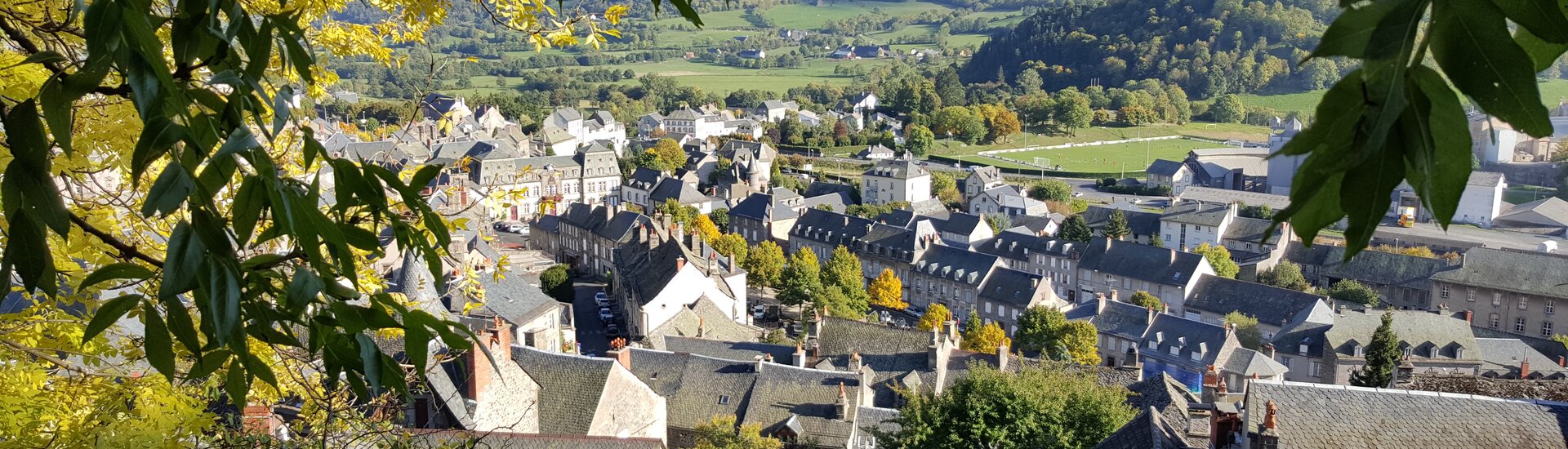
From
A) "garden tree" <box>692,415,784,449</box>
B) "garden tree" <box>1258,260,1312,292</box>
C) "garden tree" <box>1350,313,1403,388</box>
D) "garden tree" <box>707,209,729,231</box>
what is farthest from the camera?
"garden tree" <box>707,209,729,231</box>

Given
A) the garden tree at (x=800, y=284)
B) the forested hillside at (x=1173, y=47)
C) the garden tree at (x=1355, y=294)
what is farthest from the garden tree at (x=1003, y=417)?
the forested hillside at (x=1173, y=47)

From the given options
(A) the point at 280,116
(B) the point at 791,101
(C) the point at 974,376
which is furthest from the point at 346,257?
(B) the point at 791,101

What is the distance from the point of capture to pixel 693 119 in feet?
343

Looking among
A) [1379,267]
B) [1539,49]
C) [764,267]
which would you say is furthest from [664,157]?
[1539,49]

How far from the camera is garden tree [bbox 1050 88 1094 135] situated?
348ft

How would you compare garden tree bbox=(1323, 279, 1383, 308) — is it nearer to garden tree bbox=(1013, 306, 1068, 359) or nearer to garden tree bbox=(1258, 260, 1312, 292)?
garden tree bbox=(1258, 260, 1312, 292)

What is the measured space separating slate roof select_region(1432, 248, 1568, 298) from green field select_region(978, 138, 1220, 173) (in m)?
43.1

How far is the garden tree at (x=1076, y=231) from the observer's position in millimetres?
55344

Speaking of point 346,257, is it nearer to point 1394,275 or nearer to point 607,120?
point 1394,275

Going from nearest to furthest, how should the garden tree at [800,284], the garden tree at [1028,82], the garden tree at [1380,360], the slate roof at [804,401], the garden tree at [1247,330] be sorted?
the slate roof at [804,401]
the garden tree at [1380,360]
the garden tree at [1247,330]
the garden tree at [800,284]
the garden tree at [1028,82]

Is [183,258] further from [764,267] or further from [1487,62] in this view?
[764,267]

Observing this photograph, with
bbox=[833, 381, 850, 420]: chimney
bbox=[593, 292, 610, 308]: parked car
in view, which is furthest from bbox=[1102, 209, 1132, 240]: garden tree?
bbox=[833, 381, 850, 420]: chimney

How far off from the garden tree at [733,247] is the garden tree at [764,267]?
49cm

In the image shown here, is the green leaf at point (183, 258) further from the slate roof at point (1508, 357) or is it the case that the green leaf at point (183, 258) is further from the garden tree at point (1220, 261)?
the garden tree at point (1220, 261)
